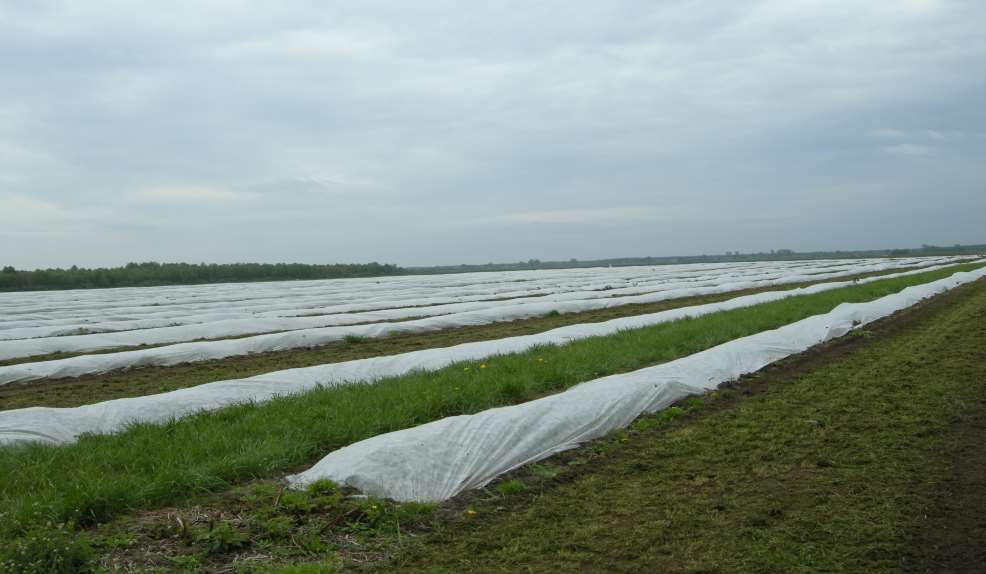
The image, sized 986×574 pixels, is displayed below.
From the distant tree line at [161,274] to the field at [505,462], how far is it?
3305 cm

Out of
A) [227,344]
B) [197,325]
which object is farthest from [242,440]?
[197,325]

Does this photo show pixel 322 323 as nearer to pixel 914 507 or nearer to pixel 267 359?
pixel 267 359

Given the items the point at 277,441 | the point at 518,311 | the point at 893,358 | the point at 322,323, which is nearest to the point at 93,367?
the point at 322,323

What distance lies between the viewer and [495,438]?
4961 millimetres

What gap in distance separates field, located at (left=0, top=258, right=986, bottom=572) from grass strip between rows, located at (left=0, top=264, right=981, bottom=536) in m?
0.02

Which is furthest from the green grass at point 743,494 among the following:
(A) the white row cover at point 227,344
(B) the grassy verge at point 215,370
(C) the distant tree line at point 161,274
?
(C) the distant tree line at point 161,274

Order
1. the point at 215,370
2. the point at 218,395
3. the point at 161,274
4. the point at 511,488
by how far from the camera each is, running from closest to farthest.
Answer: the point at 511,488 < the point at 218,395 < the point at 215,370 < the point at 161,274

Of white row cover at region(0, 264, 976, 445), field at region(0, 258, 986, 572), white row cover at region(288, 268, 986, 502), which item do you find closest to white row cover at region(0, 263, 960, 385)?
field at region(0, 258, 986, 572)

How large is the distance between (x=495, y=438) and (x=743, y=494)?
5.70 feet

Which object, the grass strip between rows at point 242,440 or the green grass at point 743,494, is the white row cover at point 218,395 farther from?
the green grass at point 743,494

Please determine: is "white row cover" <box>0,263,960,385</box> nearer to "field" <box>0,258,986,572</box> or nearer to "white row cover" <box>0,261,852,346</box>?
"field" <box>0,258,986,572</box>

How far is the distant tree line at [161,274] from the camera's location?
121 ft

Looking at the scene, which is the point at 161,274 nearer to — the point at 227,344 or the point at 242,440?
the point at 227,344

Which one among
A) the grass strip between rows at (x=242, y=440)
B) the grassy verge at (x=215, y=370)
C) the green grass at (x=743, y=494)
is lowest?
the green grass at (x=743, y=494)
